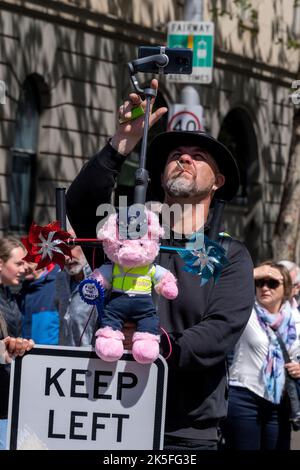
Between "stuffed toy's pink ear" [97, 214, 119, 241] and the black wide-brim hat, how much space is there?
2.46ft

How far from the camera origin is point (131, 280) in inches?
160

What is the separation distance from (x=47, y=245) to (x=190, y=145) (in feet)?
3.00

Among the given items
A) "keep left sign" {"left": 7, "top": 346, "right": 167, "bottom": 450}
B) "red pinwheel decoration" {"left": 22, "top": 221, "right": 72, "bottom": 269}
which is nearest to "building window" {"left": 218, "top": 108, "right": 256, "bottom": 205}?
"red pinwheel decoration" {"left": 22, "top": 221, "right": 72, "bottom": 269}

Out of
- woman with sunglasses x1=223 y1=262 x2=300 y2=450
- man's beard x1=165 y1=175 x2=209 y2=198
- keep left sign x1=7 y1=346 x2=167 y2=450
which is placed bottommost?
woman with sunglasses x1=223 y1=262 x2=300 y2=450

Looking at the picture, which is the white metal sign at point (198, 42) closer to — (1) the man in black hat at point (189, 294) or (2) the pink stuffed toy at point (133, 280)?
(1) the man in black hat at point (189, 294)

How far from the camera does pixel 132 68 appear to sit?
4.34m

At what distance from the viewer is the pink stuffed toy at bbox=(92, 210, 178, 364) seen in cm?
400

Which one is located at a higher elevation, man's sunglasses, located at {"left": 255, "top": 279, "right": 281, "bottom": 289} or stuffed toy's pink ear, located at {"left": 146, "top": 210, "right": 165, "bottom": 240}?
stuffed toy's pink ear, located at {"left": 146, "top": 210, "right": 165, "bottom": 240}

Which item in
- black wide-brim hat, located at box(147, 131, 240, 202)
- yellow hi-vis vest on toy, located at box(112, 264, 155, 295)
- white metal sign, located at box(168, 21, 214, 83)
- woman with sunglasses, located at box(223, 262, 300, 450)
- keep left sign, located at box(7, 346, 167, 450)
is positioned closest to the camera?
keep left sign, located at box(7, 346, 167, 450)

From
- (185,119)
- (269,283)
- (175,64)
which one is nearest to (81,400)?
(175,64)

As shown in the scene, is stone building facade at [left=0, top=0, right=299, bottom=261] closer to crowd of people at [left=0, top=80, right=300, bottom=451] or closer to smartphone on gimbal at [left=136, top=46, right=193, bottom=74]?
crowd of people at [left=0, top=80, right=300, bottom=451]

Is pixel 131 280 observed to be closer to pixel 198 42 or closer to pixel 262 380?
pixel 262 380

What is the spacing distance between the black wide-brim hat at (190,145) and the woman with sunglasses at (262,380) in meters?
2.98
